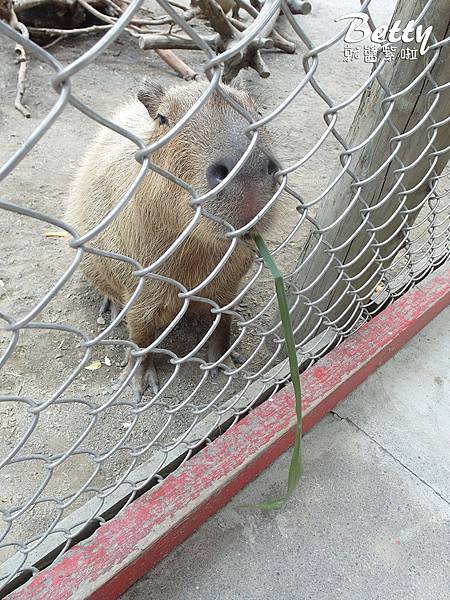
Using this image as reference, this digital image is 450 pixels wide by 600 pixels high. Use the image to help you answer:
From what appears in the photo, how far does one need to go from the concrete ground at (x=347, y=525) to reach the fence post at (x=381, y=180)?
39cm

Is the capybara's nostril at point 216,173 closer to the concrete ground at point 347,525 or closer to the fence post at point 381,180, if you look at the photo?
the fence post at point 381,180

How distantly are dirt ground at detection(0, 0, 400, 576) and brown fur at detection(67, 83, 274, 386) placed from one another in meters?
0.25

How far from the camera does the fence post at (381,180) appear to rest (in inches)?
55.1

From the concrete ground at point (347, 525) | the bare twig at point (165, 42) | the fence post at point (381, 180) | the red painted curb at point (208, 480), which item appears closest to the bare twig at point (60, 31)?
the bare twig at point (165, 42)

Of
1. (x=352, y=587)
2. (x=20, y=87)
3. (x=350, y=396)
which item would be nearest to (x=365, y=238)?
(x=350, y=396)

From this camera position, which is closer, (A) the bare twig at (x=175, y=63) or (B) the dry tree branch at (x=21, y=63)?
(B) the dry tree branch at (x=21, y=63)

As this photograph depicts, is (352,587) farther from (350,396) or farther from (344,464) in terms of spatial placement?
(350,396)

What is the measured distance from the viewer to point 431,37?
4.41 ft

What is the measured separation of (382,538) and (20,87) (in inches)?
148

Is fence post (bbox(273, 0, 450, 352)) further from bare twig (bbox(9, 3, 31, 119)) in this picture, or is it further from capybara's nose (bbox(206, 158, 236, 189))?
bare twig (bbox(9, 3, 31, 119))

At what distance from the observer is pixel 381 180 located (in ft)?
5.40

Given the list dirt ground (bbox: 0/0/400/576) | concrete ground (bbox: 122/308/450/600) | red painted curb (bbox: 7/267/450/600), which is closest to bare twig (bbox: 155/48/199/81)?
dirt ground (bbox: 0/0/400/576)

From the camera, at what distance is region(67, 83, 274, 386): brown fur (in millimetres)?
1296

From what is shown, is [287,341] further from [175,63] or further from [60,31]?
[60,31]
